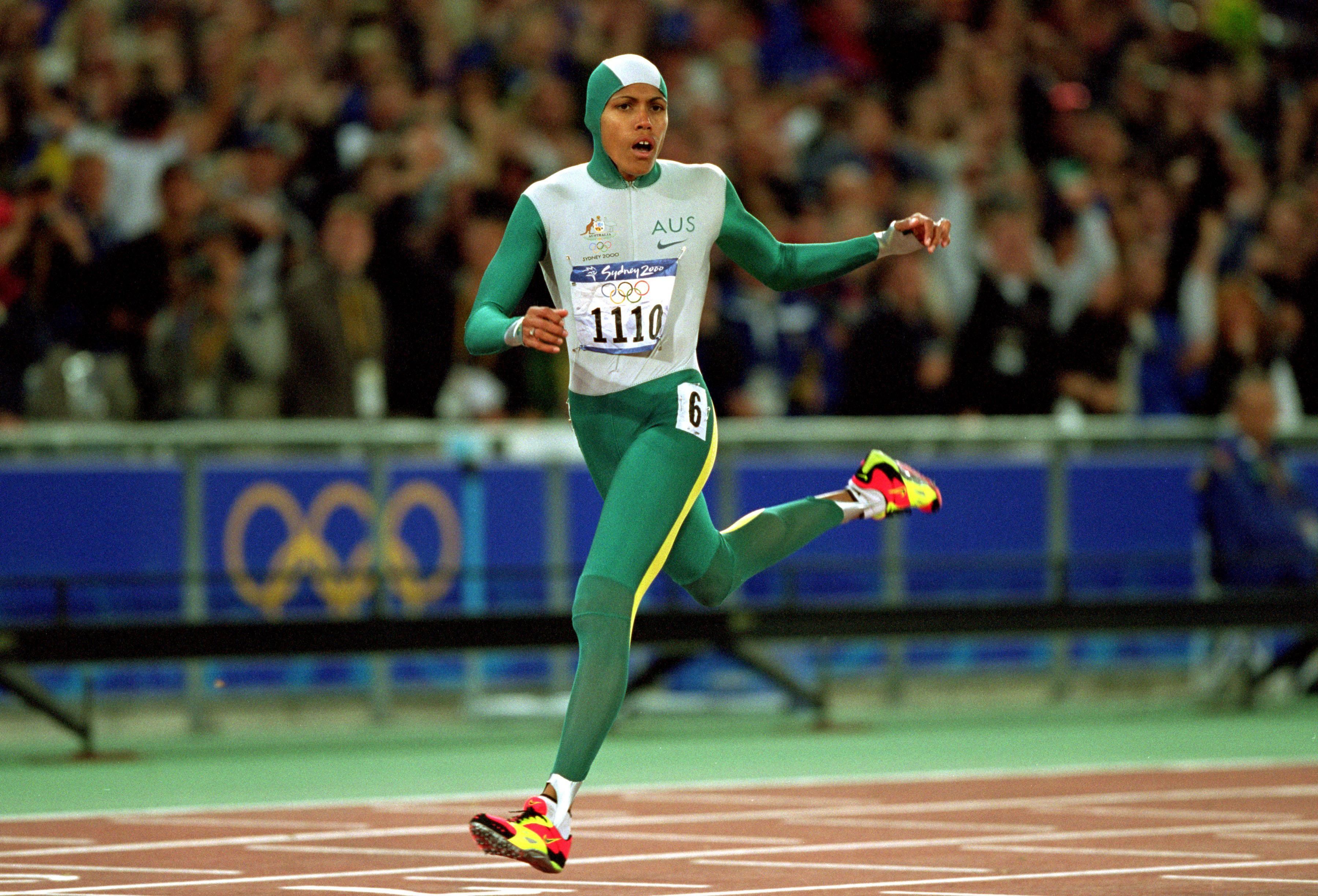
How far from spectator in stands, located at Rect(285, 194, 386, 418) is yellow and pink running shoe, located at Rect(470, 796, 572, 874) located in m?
7.67

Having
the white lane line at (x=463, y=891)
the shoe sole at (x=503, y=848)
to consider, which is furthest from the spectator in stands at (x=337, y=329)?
the shoe sole at (x=503, y=848)

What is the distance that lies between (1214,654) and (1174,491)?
47.0 inches

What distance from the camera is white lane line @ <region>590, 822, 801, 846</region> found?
29.0 feet

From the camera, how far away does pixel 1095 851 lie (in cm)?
836

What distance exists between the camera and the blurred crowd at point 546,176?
13992 millimetres

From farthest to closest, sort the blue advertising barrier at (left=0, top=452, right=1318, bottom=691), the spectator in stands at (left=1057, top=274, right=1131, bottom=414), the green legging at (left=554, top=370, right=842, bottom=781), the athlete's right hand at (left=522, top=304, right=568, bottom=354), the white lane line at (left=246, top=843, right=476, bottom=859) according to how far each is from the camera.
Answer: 1. the spectator in stands at (left=1057, top=274, right=1131, bottom=414)
2. the blue advertising barrier at (left=0, top=452, right=1318, bottom=691)
3. the white lane line at (left=246, top=843, right=476, bottom=859)
4. the green legging at (left=554, top=370, right=842, bottom=781)
5. the athlete's right hand at (left=522, top=304, right=568, bottom=354)

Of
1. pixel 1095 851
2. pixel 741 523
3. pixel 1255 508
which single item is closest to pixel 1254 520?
pixel 1255 508

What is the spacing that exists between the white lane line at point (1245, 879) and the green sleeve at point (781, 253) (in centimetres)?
237

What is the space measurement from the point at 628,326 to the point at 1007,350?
8871mm

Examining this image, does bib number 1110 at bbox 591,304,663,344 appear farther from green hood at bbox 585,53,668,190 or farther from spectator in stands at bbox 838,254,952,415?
spectator in stands at bbox 838,254,952,415

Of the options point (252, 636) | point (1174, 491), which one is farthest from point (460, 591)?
point (1174, 491)

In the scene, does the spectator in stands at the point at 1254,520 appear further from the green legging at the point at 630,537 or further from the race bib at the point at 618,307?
the race bib at the point at 618,307

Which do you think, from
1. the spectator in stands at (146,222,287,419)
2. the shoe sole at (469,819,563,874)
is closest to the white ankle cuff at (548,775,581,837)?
the shoe sole at (469,819,563,874)

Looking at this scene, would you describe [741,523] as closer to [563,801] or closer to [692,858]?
[692,858]
